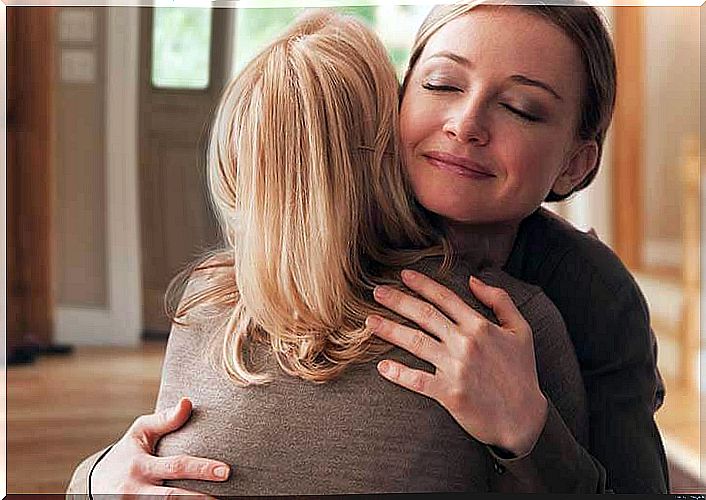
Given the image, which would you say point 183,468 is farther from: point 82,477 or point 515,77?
point 515,77

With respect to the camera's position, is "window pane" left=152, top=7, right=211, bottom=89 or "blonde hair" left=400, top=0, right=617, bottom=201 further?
"window pane" left=152, top=7, right=211, bottom=89

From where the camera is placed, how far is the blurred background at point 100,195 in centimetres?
137

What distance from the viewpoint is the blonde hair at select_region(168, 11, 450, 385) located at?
4.05ft

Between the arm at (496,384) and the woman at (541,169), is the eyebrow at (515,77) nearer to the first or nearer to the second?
the woman at (541,169)

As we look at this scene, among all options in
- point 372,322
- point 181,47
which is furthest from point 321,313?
point 181,47

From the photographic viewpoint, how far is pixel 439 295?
1.22 m

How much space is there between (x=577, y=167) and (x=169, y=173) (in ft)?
1.76

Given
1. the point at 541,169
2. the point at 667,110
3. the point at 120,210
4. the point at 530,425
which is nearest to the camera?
the point at 530,425

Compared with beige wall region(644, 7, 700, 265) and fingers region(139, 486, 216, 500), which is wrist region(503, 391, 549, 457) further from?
beige wall region(644, 7, 700, 265)

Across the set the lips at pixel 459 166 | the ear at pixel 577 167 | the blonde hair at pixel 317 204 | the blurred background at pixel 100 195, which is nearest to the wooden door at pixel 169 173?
the blurred background at pixel 100 195

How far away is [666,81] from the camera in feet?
5.49

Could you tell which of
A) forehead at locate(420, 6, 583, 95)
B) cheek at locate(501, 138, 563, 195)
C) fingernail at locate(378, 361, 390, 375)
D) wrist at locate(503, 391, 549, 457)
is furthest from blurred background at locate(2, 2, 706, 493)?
wrist at locate(503, 391, 549, 457)

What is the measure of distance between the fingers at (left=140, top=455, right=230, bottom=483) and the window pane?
0.48 meters

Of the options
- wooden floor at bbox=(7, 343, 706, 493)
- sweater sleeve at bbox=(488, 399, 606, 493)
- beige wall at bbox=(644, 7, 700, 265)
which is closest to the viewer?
sweater sleeve at bbox=(488, 399, 606, 493)
